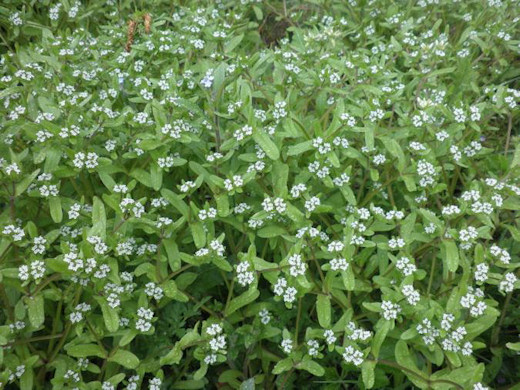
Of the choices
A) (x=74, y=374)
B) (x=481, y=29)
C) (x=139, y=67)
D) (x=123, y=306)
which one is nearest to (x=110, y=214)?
(x=123, y=306)

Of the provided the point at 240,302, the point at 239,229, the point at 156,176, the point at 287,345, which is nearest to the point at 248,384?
the point at 287,345

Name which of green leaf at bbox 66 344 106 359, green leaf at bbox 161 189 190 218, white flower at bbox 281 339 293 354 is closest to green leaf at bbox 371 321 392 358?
white flower at bbox 281 339 293 354

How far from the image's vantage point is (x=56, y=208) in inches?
135

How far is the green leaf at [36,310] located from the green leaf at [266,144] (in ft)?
5.51

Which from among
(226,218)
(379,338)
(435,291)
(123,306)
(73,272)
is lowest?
(435,291)

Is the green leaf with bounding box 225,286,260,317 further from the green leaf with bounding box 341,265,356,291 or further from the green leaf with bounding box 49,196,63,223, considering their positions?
the green leaf with bounding box 49,196,63,223

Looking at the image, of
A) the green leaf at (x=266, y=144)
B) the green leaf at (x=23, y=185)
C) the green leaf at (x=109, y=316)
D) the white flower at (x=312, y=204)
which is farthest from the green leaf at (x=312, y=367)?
the green leaf at (x=23, y=185)

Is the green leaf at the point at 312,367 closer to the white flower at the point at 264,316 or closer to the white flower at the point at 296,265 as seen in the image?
the white flower at the point at 264,316

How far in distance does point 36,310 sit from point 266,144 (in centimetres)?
176

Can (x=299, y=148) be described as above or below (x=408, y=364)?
above

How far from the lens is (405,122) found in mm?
4016

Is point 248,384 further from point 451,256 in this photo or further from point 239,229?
point 451,256

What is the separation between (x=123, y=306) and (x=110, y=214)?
2.29ft

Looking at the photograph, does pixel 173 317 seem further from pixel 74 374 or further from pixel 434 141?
pixel 434 141
